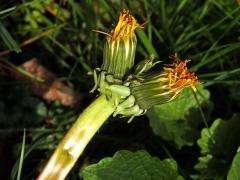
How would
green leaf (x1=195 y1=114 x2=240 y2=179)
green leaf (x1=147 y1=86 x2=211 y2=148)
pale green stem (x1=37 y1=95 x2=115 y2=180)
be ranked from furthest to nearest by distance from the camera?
green leaf (x1=147 y1=86 x2=211 y2=148), green leaf (x1=195 y1=114 x2=240 y2=179), pale green stem (x1=37 y1=95 x2=115 y2=180)

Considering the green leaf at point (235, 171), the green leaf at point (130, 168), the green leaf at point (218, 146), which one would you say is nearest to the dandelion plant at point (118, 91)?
the green leaf at point (130, 168)

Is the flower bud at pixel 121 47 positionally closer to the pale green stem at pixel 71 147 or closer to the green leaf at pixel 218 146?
the pale green stem at pixel 71 147

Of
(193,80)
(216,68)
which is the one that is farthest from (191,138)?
(193,80)

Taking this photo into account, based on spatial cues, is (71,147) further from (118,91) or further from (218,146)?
(218,146)

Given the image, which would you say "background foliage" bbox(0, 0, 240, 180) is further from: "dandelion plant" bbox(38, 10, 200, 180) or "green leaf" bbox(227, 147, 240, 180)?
"dandelion plant" bbox(38, 10, 200, 180)

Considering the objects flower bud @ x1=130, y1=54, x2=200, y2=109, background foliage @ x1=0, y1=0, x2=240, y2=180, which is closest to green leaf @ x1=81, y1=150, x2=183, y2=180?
background foliage @ x1=0, y1=0, x2=240, y2=180

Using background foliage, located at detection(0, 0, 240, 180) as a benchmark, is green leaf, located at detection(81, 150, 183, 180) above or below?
below

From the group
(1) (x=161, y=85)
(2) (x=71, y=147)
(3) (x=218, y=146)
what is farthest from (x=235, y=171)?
(2) (x=71, y=147)
